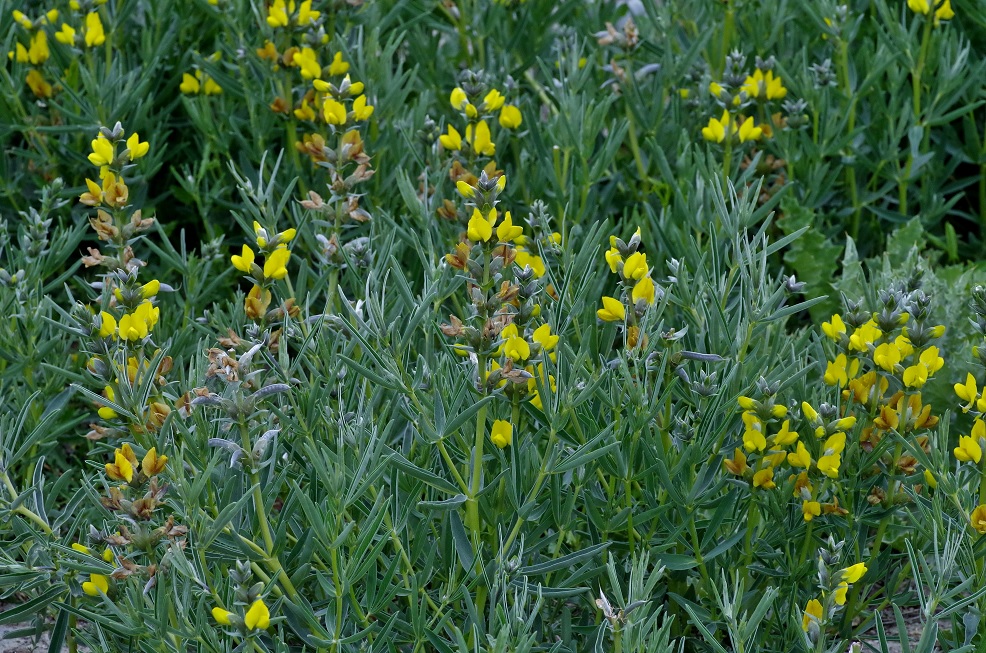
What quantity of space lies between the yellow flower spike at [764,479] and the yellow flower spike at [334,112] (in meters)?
1.36

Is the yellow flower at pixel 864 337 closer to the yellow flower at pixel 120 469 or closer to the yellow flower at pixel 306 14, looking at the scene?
the yellow flower at pixel 120 469

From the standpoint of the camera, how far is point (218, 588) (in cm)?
201

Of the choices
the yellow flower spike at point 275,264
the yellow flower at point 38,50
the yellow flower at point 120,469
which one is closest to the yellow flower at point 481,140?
the yellow flower spike at point 275,264

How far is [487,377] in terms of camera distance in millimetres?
1997

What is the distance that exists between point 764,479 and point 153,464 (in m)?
1.10

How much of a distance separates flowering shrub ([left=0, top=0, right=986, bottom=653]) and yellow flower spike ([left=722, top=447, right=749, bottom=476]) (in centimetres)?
1

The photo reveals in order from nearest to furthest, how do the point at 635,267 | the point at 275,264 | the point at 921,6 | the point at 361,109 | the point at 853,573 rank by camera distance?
the point at 853,573, the point at 635,267, the point at 275,264, the point at 361,109, the point at 921,6

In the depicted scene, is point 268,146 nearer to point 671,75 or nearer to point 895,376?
point 671,75

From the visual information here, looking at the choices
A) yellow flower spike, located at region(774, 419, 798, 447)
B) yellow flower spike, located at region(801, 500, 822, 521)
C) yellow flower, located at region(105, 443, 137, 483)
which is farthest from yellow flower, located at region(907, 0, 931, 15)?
yellow flower, located at region(105, 443, 137, 483)

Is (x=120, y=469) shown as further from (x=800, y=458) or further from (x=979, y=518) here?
(x=979, y=518)

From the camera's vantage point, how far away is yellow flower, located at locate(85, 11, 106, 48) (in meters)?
3.54

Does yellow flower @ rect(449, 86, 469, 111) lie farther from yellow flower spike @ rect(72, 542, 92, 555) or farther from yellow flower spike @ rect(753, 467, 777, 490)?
yellow flower spike @ rect(72, 542, 92, 555)

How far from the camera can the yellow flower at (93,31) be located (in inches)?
139

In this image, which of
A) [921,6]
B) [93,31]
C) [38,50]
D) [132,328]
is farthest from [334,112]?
[921,6]
